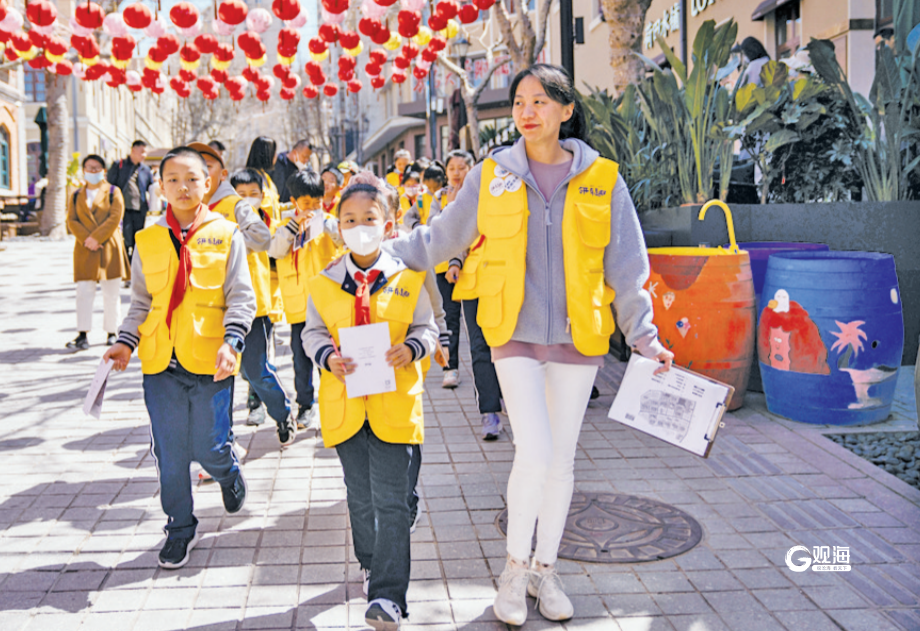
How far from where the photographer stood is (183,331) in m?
3.69

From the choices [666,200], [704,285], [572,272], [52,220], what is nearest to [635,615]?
[572,272]

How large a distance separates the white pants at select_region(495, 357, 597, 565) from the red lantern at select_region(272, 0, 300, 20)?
423 inches

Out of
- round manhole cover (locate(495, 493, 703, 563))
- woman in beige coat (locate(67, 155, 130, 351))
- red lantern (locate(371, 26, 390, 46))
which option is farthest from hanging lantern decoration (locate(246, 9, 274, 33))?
round manhole cover (locate(495, 493, 703, 563))

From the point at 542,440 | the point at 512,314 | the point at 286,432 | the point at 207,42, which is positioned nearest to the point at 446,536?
the point at 542,440

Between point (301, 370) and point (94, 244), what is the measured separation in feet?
13.6

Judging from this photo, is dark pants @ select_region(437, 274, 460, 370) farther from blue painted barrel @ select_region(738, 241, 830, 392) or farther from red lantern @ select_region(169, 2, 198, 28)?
red lantern @ select_region(169, 2, 198, 28)

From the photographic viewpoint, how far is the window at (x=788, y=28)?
47.6 ft

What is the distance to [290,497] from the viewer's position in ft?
15.1

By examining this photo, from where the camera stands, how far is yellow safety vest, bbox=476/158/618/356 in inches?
122

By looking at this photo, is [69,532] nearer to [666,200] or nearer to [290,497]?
[290,497]

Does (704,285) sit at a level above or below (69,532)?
above

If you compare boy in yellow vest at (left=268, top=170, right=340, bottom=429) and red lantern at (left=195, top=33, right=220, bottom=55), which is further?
red lantern at (left=195, top=33, right=220, bottom=55)

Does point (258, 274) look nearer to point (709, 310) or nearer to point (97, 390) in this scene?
point (97, 390)

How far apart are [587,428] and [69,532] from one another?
3.13 metres
